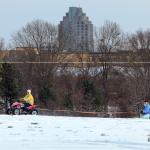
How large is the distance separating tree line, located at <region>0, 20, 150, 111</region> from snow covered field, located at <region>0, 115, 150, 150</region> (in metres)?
45.8

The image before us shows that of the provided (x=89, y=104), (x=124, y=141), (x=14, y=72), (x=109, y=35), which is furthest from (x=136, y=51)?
(x=124, y=141)

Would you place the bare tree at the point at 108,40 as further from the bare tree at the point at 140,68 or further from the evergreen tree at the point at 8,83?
the evergreen tree at the point at 8,83

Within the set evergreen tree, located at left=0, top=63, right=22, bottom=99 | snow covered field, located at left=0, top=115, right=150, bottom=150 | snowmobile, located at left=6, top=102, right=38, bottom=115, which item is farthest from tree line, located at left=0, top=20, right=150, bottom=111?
snow covered field, located at left=0, top=115, right=150, bottom=150

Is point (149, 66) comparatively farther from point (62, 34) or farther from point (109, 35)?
point (62, 34)

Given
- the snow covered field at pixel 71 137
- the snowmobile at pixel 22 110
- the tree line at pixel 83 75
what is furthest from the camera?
the tree line at pixel 83 75

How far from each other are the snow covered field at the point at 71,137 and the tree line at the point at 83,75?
45.8 meters

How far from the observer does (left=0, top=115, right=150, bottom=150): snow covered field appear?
392 inches

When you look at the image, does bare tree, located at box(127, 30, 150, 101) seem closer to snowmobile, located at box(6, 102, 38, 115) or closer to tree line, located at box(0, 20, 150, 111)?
tree line, located at box(0, 20, 150, 111)

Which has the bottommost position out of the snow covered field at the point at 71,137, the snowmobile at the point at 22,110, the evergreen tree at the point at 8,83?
the snow covered field at the point at 71,137

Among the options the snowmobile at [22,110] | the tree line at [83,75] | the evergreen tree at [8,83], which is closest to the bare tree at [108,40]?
the tree line at [83,75]

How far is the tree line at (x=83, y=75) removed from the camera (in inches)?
2756

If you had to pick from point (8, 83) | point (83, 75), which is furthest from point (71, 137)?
point (83, 75)

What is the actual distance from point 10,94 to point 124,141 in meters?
47.9

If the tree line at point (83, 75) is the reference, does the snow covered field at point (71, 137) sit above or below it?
below
